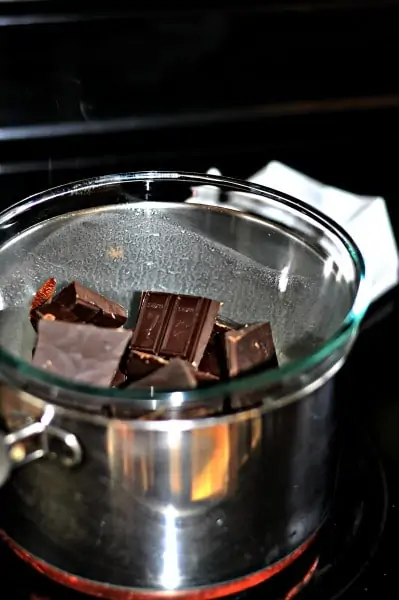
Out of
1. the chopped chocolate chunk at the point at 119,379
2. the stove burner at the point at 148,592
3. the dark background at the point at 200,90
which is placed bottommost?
the stove burner at the point at 148,592

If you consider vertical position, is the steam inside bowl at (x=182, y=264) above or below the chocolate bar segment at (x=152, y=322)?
above

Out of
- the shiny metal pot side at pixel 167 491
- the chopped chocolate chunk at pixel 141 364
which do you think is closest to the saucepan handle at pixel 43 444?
the shiny metal pot side at pixel 167 491

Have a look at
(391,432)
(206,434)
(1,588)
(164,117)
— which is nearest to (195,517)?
(206,434)

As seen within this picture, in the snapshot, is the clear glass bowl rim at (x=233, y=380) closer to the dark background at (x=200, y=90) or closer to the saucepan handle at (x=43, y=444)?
the saucepan handle at (x=43, y=444)

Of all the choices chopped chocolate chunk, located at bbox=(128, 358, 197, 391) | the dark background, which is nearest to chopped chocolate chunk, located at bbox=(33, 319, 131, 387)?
chopped chocolate chunk, located at bbox=(128, 358, 197, 391)

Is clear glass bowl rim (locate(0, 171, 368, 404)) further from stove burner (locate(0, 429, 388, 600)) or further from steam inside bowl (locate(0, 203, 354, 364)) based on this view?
stove burner (locate(0, 429, 388, 600))

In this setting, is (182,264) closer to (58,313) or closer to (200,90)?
(58,313)
